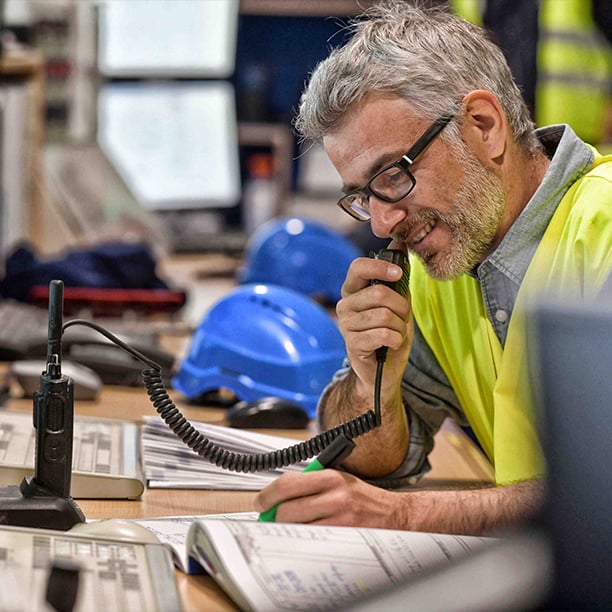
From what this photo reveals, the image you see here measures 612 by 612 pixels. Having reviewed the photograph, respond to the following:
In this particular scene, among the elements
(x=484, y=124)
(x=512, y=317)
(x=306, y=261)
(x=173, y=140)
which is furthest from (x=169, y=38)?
(x=512, y=317)

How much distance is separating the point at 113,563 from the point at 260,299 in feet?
3.28

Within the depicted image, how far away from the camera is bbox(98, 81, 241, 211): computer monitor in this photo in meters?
4.09

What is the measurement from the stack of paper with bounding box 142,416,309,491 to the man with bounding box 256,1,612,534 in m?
0.12

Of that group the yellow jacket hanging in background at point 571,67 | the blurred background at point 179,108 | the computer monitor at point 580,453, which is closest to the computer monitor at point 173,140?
the blurred background at point 179,108

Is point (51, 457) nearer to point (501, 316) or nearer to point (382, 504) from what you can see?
point (382, 504)

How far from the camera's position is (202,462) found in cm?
156

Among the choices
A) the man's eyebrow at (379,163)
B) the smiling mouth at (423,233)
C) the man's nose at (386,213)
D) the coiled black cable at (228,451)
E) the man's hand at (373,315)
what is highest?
the man's eyebrow at (379,163)

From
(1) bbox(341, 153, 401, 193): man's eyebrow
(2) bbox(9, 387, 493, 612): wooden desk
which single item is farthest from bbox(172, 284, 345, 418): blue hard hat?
(1) bbox(341, 153, 401, 193): man's eyebrow

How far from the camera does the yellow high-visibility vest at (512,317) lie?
57.1 inches

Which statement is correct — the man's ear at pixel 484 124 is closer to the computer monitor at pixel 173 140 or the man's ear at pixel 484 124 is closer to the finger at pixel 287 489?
the finger at pixel 287 489

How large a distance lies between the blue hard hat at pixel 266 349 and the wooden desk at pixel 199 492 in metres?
0.07

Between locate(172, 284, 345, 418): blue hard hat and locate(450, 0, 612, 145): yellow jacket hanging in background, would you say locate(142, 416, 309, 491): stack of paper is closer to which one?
locate(172, 284, 345, 418): blue hard hat

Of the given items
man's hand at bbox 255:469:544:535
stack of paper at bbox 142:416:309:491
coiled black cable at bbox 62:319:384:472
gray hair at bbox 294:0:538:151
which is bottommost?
stack of paper at bbox 142:416:309:491

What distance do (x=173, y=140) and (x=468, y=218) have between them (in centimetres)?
275
